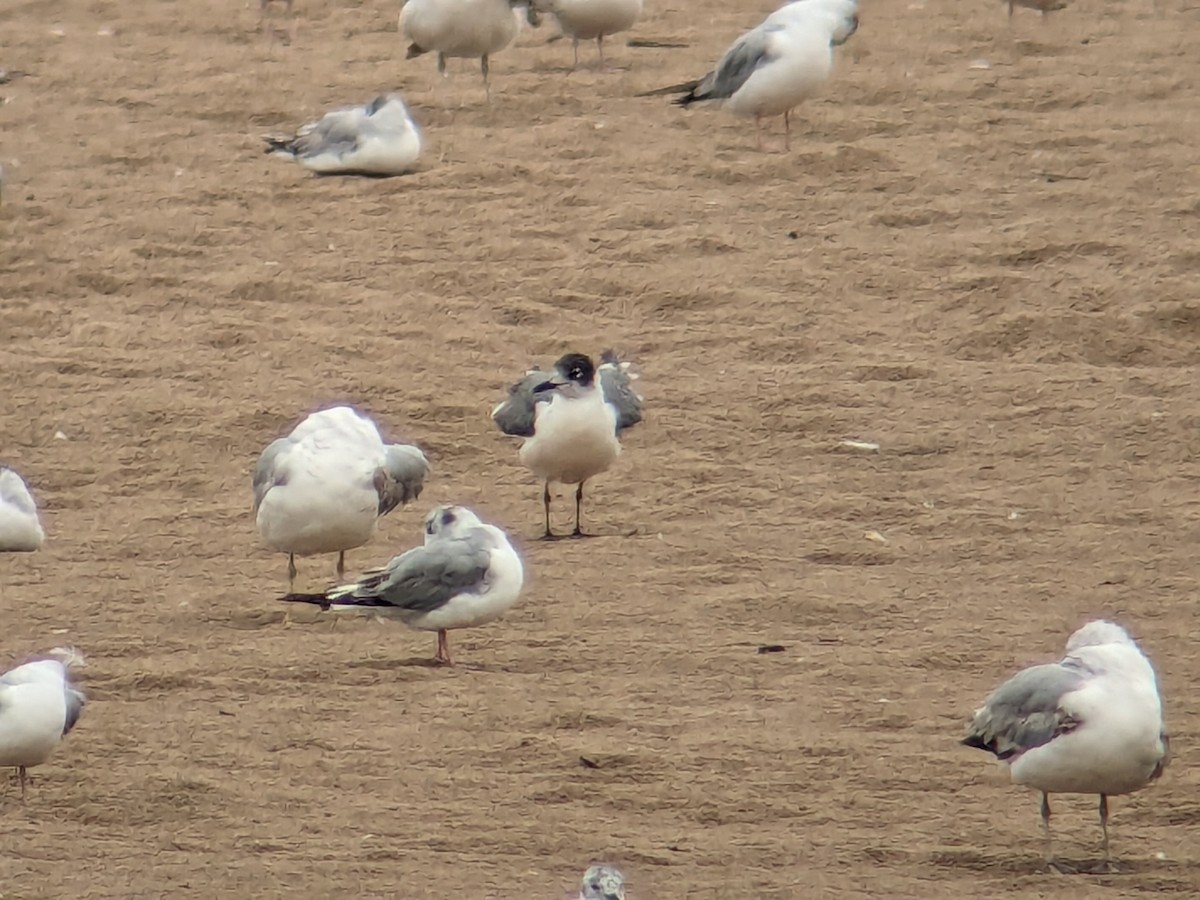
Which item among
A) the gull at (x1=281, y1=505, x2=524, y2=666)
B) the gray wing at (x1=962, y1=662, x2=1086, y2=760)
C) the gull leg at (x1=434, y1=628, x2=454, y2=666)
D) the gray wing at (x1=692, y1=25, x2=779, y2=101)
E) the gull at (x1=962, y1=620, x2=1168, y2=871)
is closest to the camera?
the gull at (x1=962, y1=620, x2=1168, y2=871)

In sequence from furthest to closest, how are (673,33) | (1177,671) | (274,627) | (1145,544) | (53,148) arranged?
(673,33) < (53,148) < (1145,544) < (274,627) < (1177,671)

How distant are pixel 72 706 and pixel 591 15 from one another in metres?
6.53

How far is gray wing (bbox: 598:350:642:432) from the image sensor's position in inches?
321

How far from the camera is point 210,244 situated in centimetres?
1005

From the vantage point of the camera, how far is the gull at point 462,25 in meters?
11.1

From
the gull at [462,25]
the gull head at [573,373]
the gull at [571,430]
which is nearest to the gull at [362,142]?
the gull at [462,25]

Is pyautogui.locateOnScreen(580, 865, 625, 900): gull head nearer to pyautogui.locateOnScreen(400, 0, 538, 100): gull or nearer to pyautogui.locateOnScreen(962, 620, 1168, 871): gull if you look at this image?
pyautogui.locateOnScreen(962, 620, 1168, 871): gull

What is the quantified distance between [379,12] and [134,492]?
5.79 metres

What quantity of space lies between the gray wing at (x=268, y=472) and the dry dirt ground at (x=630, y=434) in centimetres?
33

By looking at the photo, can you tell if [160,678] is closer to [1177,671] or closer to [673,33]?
[1177,671]

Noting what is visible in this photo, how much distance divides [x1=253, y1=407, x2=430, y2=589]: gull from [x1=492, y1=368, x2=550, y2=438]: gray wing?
855 mm

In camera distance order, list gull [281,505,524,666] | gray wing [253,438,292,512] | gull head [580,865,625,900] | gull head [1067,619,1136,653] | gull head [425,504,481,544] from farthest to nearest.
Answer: gray wing [253,438,292,512] → gull head [425,504,481,544] → gull [281,505,524,666] → gull head [1067,619,1136,653] → gull head [580,865,625,900]

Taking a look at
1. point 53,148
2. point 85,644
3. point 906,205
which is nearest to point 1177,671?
point 85,644

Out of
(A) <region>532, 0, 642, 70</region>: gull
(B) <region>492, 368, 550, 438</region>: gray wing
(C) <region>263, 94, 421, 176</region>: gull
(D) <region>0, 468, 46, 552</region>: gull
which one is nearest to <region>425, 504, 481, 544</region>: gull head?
(B) <region>492, 368, 550, 438</region>: gray wing
